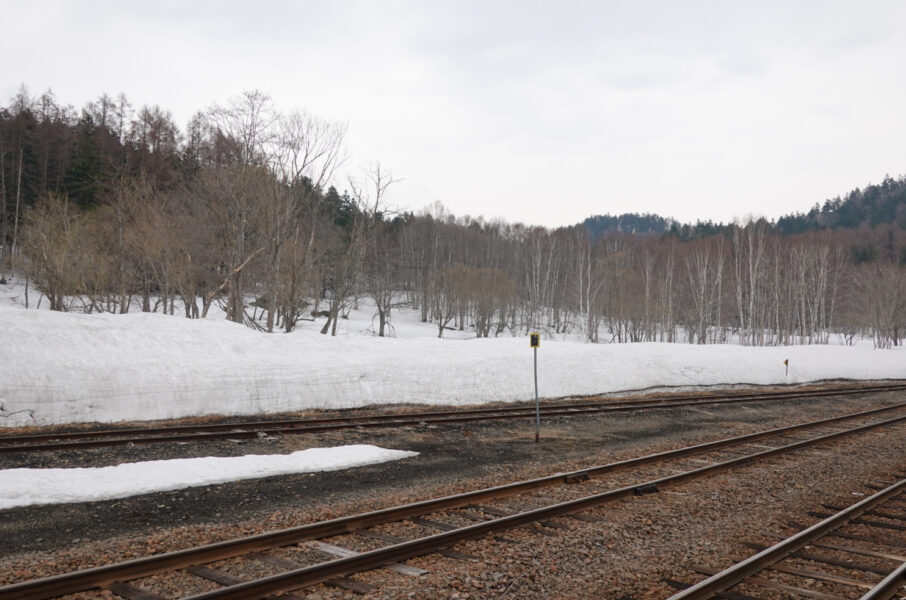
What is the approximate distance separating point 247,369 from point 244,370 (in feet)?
0.46

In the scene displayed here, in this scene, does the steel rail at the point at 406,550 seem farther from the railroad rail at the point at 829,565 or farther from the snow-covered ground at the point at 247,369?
the snow-covered ground at the point at 247,369

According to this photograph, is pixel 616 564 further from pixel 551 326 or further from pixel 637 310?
pixel 551 326

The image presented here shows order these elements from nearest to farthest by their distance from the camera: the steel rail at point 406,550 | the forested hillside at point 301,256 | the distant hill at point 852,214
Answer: the steel rail at point 406,550, the forested hillside at point 301,256, the distant hill at point 852,214

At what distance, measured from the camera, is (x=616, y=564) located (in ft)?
21.3

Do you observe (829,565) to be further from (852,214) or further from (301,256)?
(852,214)

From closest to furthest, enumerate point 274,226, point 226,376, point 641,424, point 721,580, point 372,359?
1. point 721,580
2. point 641,424
3. point 226,376
4. point 372,359
5. point 274,226

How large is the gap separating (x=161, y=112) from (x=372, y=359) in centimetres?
6905

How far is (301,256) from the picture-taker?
117ft

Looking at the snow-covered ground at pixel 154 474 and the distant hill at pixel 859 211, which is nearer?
the snow-covered ground at pixel 154 474

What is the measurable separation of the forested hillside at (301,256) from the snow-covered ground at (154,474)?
2052cm

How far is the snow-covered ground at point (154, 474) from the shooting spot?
8805mm

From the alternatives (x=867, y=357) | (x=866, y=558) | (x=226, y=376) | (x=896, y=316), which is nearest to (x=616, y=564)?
(x=866, y=558)

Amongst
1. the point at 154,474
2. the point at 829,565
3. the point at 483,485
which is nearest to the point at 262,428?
the point at 154,474

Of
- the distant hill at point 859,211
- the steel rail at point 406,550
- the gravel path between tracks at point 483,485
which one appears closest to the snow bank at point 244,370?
the gravel path between tracks at point 483,485
